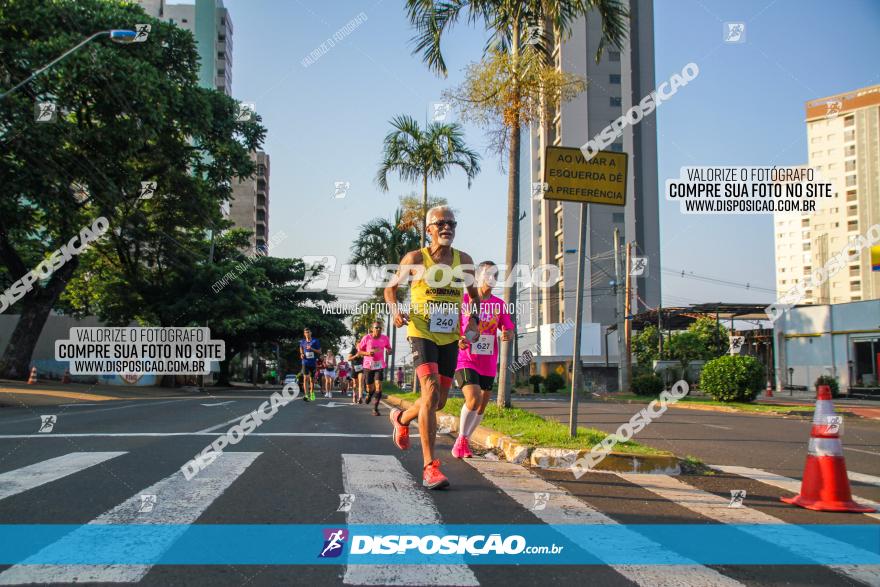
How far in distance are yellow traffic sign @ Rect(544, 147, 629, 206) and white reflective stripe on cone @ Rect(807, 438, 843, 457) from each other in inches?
127

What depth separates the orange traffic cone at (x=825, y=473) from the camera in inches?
201

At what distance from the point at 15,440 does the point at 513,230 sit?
819 centimetres

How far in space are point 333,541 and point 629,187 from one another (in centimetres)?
7106

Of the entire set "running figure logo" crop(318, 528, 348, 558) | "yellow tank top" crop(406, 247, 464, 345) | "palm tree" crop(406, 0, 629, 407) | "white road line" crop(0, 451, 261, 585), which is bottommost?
"running figure logo" crop(318, 528, 348, 558)

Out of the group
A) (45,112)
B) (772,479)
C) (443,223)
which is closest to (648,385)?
(45,112)

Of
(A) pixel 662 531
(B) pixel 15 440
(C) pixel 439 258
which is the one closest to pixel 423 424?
(C) pixel 439 258

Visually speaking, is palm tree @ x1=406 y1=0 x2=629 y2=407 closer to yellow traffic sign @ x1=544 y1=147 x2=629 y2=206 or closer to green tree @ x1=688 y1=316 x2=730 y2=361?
yellow traffic sign @ x1=544 y1=147 x2=629 y2=206

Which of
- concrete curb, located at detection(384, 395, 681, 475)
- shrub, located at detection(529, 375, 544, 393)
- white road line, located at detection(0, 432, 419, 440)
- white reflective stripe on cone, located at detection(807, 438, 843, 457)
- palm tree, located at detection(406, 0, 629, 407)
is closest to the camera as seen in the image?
white reflective stripe on cone, located at detection(807, 438, 843, 457)

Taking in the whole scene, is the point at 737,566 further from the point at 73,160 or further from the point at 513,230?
the point at 73,160

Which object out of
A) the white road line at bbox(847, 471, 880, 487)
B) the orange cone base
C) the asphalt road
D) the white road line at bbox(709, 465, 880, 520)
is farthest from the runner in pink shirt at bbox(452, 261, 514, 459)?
the white road line at bbox(847, 471, 880, 487)

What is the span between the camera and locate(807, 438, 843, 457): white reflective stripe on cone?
5.31 m

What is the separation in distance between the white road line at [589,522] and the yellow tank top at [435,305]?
1310 millimetres

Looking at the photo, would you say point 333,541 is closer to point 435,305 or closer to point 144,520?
point 144,520

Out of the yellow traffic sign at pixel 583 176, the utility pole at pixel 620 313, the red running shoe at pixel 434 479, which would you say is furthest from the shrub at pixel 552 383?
the red running shoe at pixel 434 479
